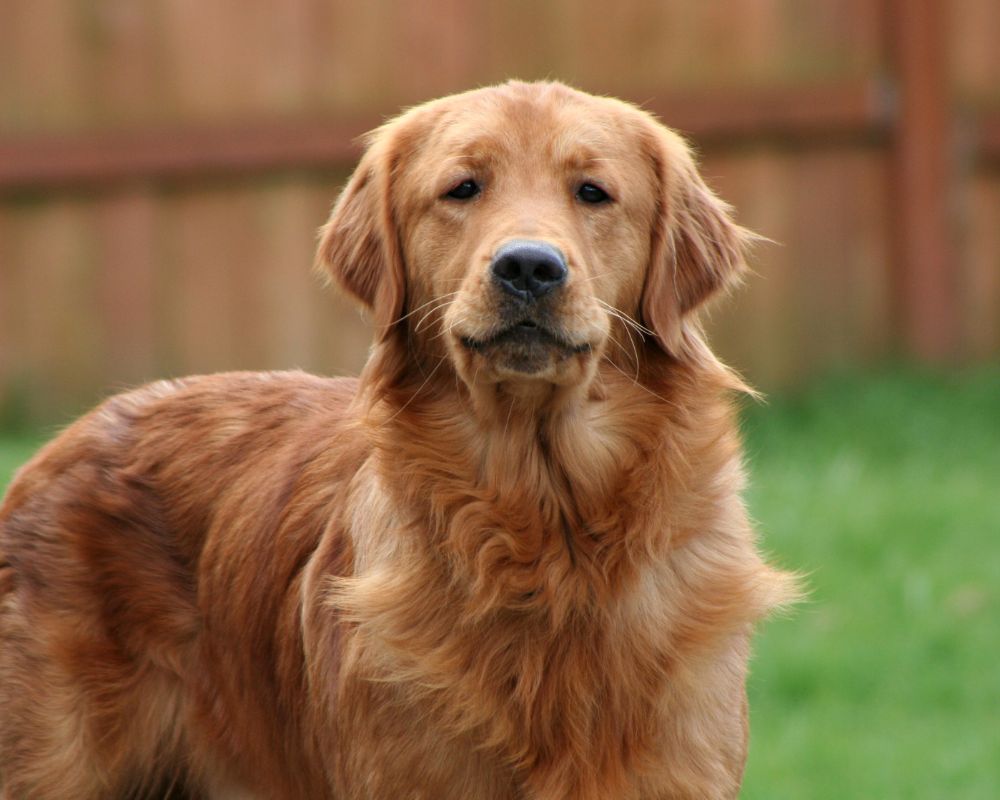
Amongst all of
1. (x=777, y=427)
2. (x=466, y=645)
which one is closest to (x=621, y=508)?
(x=466, y=645)

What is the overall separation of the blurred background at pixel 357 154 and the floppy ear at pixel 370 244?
208 inches

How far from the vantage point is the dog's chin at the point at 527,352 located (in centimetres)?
429

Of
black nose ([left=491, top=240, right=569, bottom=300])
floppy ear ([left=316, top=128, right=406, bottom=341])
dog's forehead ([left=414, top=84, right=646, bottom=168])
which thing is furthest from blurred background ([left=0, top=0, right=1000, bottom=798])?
black nose ([left=491, top=240, right=569, bottom=300])

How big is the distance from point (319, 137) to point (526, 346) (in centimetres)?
616

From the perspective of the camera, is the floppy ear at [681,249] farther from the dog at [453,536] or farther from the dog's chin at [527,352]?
the dog's chin at [527,352]

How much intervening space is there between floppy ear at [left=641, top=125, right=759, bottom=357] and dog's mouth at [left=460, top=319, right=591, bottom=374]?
0.39 metres

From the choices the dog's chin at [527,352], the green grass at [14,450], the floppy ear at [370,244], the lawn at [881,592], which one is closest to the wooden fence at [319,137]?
the green grass at [14,450]

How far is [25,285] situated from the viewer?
34.2 ft

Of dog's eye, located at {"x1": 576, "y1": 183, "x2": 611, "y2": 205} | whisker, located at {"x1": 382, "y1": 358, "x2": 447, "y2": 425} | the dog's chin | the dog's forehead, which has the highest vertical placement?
the dog's forehead

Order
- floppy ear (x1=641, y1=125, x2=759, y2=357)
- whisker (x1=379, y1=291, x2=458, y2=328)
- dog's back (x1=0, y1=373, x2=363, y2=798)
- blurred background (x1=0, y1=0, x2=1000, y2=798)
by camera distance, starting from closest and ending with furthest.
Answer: whisker (x1=379, y1=291, x2=458, y2=328) → floppy ear (x1=641, y1=125, x2=759, y2=357) → dog's back (x1=0, y1=373, x2=363, y2=798) → blurred background (x1=0, y1=0, x2=1000, y2=798)

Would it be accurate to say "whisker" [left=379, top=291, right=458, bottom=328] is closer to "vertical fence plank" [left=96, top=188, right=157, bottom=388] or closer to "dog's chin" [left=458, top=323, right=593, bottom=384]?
"dog's chin" [left=458, top=323, right=593, bottom=384]

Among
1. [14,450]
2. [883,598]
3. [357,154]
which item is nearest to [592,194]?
[883,598]

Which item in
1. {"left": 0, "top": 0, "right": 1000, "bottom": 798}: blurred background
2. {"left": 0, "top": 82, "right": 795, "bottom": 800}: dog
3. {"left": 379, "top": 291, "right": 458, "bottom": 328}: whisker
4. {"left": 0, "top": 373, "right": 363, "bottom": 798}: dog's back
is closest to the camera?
{"left": 0, "top": 82, "right": 795, "bottom": 800}: dog

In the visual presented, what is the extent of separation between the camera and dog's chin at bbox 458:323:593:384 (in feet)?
14.1
